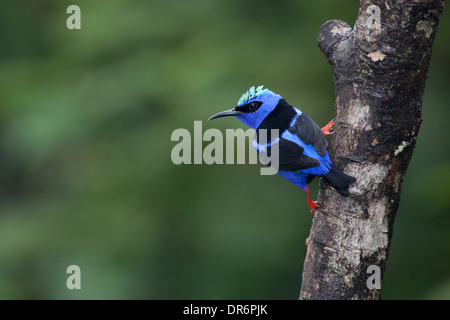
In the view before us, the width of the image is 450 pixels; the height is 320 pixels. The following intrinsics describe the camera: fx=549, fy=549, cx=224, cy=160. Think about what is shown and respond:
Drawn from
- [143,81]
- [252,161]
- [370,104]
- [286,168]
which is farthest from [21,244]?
[370,104]

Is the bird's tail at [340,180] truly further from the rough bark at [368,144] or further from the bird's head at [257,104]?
the bird's head at [257,104]

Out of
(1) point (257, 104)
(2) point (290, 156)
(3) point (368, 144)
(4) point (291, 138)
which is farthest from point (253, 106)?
(3) point (368, 144)

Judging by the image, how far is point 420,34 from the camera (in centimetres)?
260

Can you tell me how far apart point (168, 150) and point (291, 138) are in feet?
5.52

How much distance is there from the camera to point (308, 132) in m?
3.35

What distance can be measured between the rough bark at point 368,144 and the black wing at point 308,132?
13.6 inches

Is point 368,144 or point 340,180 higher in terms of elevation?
point 368,144

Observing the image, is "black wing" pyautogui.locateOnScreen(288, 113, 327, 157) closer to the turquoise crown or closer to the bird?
the bird

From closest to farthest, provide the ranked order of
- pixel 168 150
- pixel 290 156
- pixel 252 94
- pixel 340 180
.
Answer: pixel 340 180
pixel 290 156
pixel 252 94
pixel 168 150

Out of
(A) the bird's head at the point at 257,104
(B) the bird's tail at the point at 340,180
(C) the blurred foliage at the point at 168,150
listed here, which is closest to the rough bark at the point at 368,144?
(B) the bird's tail at the point at 340,180

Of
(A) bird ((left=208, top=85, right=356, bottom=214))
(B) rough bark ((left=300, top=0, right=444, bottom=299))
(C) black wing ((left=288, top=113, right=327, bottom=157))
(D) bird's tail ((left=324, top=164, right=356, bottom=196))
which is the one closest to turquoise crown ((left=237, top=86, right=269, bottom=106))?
(A) bird ((left=208, top=85, right=356, bottom=214))

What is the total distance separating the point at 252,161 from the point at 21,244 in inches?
92.0

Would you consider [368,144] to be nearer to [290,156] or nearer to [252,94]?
[290,156]

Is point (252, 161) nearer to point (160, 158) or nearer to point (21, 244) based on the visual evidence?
point (160, 158)
